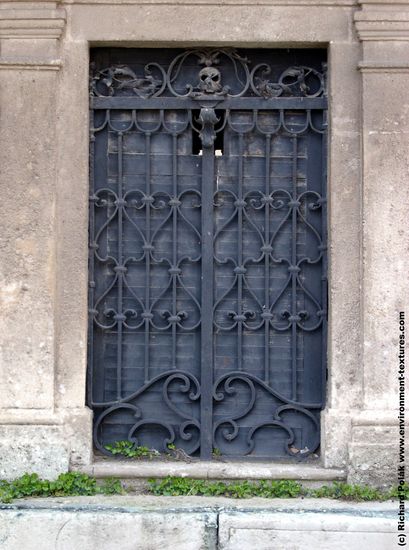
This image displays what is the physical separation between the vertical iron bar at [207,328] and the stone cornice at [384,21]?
1.32m

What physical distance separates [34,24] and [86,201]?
3.62 ft

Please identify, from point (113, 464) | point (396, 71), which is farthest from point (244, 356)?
point (396, 71)

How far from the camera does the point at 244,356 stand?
5523 millimetres

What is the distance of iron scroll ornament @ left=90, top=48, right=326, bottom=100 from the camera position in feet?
18.2

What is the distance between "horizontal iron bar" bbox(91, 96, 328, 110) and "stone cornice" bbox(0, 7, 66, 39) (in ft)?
1.60

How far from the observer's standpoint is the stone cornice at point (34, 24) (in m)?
5.30

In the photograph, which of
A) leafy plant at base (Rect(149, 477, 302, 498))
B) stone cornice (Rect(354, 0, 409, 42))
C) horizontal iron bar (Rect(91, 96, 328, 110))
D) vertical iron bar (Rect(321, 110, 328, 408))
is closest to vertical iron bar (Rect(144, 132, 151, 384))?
horizontal iron bar (Rect(91, 96, 328, 110))

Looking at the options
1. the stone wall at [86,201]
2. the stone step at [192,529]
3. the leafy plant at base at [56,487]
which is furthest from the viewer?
the stone wall at [86,201]

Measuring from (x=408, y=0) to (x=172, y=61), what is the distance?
1481 mm

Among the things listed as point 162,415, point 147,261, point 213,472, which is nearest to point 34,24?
point 147,261

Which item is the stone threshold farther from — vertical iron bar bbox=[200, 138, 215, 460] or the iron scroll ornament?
the iron scroll ornament

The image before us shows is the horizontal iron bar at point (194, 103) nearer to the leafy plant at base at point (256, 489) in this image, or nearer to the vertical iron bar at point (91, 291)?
the vertical iron bar at point (91, 291)

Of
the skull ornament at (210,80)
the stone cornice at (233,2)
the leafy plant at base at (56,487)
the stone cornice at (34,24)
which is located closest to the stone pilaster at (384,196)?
the stone cornice at (233,2)

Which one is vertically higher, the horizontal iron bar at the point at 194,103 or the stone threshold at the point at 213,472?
the horizontal iron bar at the point at 194,103
